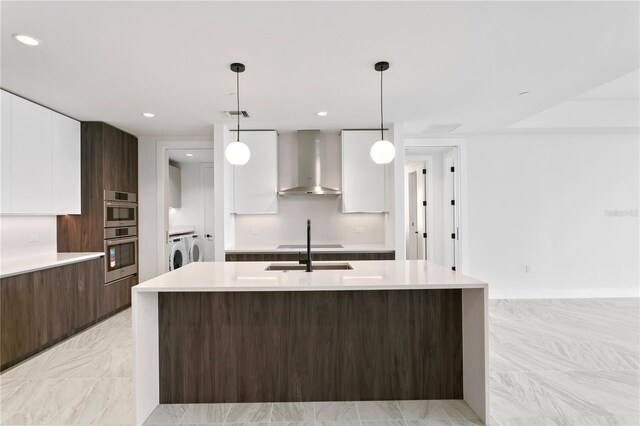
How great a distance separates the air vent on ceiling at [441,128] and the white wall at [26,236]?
476 cm

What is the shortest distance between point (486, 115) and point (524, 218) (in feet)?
6.32

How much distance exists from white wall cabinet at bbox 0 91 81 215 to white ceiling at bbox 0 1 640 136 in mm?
187

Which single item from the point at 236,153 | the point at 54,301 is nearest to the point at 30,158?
the point at 54,301

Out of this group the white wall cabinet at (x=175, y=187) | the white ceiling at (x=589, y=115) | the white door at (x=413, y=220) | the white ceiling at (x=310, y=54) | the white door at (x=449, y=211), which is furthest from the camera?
the white door at (x=413, y=220)

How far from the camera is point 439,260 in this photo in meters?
6.27

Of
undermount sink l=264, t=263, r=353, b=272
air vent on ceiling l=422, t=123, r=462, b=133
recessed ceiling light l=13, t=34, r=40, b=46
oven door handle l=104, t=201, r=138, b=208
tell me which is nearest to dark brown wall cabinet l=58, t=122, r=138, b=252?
oven door handle l=104, t=201, r=138, b=208

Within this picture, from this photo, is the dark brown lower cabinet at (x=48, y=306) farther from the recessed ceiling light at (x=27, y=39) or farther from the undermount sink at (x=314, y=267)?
the undermount sink at (x=314, y=267)

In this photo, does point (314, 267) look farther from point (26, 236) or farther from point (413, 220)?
point (413, 220)

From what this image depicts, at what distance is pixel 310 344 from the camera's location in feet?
7.85

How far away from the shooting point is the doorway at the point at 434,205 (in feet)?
18.0

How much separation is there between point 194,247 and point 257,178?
2926mm

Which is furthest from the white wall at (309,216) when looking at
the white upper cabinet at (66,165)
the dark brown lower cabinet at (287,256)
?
the white upper cabinet at (66,165)

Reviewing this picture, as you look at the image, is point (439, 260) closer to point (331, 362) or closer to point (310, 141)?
point (310, 141)

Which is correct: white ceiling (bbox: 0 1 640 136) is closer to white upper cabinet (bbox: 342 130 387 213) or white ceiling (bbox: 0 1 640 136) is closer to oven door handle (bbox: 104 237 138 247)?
white upper cabinet (bbox: 342 130 387 213)
